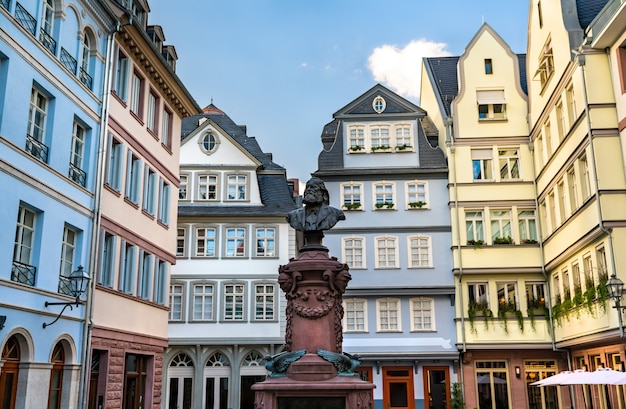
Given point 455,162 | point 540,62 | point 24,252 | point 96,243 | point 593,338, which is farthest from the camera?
point 455,162

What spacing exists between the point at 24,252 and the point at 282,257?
18607 mm

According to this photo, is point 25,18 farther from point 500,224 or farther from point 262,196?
point 500,224

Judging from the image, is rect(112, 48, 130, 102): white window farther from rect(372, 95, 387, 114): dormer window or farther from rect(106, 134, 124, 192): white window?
rect(372, 95, 387, 114): dormer window

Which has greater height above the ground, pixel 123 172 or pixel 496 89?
pixel 496 89

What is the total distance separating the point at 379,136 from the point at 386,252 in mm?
5567

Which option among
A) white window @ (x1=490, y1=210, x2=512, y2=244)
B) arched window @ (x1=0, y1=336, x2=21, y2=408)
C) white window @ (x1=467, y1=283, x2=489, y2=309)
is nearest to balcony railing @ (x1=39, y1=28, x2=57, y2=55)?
arched window @ (x1=0, y1=336, x2=21, y2=408)

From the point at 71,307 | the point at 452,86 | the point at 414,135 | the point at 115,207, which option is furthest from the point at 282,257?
the point at 71,307

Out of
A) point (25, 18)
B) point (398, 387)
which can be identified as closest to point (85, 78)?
point (25, 18)

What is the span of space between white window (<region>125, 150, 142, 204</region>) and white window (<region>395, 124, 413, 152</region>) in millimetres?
14086

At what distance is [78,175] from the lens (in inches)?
704

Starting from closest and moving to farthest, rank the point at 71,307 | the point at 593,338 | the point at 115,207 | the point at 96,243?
the point at 71,307 < the point at 96,243 < the point at 115,207 < the point at 593,338

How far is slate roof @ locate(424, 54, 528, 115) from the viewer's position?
33.5 m

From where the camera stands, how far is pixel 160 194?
23.8m

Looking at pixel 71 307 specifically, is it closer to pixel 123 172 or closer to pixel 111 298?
pixel 111 298
